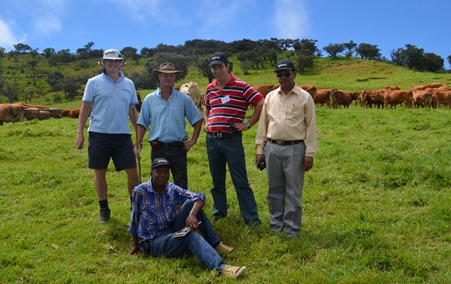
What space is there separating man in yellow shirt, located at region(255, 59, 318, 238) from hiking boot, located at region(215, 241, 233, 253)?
747 millimetres

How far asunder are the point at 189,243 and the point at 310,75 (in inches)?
2163

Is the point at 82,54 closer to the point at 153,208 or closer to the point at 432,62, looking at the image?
the point at 432,62

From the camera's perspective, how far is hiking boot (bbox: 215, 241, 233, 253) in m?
4.70

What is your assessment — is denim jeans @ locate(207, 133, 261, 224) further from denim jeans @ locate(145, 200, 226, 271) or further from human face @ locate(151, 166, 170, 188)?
human face @ locate(151, 166, 170, 188)

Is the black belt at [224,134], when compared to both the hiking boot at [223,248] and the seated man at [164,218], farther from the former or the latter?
the hiking boot at [223,248]

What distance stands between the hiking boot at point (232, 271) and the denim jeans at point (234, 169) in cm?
123

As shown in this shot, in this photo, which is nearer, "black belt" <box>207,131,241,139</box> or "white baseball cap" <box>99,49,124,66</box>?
"black belt" <box>207,131,241,139</box>

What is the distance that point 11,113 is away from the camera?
22.9m

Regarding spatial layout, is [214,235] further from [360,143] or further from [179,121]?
[360,143]

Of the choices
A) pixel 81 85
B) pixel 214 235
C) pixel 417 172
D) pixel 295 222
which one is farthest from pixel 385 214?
pixel 81 85

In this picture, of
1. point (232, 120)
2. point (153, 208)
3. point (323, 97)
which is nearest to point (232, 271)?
point (153, 208)

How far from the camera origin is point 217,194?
5676mm

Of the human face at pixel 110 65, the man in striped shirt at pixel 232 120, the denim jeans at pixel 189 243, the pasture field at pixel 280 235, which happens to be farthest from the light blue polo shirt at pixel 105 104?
the denim jeans at pixel 189 243

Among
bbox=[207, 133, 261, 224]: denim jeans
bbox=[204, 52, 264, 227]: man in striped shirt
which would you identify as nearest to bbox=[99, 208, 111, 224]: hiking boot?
bbox=[207, 133, 261, 224]: denim jeans
